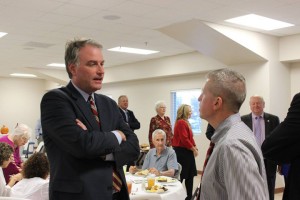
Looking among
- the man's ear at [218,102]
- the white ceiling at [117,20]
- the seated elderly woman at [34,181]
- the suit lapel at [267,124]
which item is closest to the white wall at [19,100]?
the white ceiling at [117,20]

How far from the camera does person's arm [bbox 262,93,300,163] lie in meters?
1.72

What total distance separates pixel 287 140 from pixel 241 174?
649mm

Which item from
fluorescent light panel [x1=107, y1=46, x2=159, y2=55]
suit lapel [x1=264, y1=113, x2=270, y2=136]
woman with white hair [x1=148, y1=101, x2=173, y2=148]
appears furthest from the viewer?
fluorescent light panel [x1=107, y1=46, x2=159, y2=55]

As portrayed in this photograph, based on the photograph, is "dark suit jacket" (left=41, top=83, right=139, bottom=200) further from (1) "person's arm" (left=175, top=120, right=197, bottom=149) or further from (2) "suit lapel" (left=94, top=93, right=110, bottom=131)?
(1) "person's arm" (left=175, top=120, right=197, bottom=149)

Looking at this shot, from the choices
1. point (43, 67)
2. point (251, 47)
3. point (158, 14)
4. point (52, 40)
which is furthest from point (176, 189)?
point (43, 67)

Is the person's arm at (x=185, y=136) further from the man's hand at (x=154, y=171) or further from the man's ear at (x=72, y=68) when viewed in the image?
the man's ear at (x=72, y=68)

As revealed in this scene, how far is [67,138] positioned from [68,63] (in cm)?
38

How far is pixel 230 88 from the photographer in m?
1.37

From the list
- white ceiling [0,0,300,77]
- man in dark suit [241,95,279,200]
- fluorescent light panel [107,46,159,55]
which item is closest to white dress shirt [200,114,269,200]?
man in dark suit [241,95,279,200]

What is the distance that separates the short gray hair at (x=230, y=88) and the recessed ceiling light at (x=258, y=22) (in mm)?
4567

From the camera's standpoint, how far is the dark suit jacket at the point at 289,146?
1721 mm

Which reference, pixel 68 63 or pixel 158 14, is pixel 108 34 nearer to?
pixel 158 14

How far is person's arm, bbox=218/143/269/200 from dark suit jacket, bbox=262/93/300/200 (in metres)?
0.56

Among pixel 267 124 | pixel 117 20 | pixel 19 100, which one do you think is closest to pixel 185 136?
pixel 267 124
